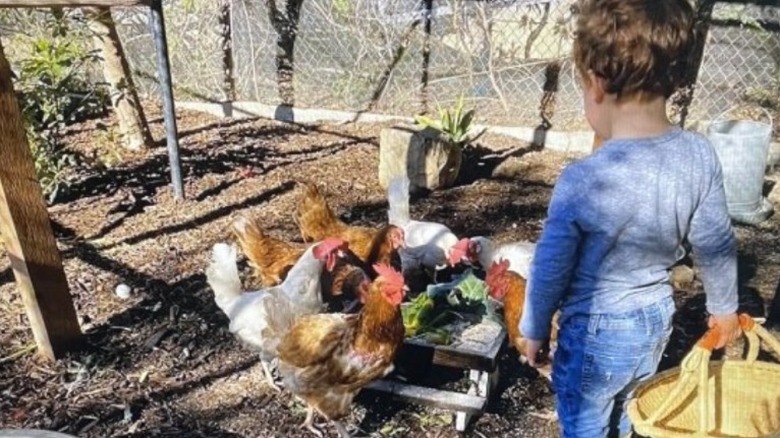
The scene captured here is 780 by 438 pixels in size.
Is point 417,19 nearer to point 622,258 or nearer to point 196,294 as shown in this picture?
point 196,294

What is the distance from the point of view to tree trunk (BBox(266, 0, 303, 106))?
672cm

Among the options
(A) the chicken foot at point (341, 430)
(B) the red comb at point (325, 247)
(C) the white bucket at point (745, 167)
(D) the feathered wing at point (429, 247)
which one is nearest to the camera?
(A) the chicken foot at point (341, 430)

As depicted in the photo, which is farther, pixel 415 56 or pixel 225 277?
pixel 415 56

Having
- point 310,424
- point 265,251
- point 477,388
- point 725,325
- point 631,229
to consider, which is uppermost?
point 631,229

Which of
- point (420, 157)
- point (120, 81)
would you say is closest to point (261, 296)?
point (420, 157)

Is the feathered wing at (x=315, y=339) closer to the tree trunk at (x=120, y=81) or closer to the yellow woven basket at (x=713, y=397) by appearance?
the yellow woven basket at (x=713, y=397)

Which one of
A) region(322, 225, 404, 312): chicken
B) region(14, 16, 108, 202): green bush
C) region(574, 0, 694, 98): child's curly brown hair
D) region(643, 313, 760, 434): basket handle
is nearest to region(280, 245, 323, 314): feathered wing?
region(322, 225, 404, 312): chicken

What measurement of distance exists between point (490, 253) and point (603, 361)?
1586mm

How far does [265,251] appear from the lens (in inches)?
133

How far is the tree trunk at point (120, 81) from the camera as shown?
16.0ft

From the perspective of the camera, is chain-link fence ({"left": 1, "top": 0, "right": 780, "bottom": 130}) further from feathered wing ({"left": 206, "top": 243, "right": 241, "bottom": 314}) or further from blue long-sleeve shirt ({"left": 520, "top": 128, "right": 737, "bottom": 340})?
blue long-sleeve shirt ({"left": 520, "top": 128, "right": 737, "bottom": 340})

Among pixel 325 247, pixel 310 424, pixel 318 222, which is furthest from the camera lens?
pixel 318 222

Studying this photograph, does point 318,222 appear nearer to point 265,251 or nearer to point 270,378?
point 265,251

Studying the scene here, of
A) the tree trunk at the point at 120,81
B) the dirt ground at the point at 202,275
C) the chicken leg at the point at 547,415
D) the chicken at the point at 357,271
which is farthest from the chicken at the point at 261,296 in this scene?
the tree trunk at the point at 120,81
